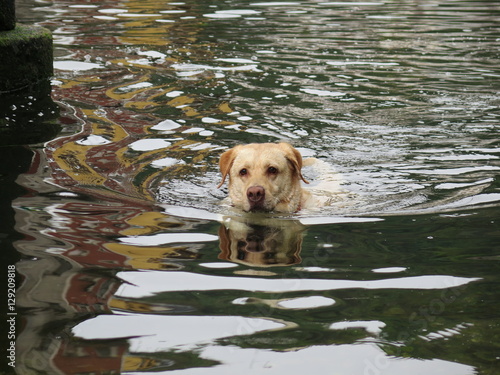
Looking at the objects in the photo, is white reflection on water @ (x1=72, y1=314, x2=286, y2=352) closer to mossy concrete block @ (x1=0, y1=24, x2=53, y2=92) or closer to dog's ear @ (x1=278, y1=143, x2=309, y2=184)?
dog's ear @ (x1=278, y1=143, x2=309, y2=184)

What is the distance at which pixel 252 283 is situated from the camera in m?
5.09

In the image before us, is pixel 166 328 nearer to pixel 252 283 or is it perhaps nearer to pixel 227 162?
pixel 252 283

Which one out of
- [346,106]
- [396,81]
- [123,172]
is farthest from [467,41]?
[123,172]

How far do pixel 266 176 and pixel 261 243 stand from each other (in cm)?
127

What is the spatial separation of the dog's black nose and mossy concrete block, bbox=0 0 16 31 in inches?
249

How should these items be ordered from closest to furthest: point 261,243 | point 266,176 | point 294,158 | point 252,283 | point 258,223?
point 252,283
point 261,243
point 258,223
point 266,176
point 294,158

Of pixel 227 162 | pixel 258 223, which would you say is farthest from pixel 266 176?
pixel 258 223

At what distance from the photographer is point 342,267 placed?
539 cm

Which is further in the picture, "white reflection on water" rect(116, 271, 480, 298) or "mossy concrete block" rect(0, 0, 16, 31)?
"mossy concrete block" rect(0, 0, 16, 31)

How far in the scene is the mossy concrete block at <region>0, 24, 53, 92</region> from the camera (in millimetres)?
11234

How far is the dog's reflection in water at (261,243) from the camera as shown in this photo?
5.67m

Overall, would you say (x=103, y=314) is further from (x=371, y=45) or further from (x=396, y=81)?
(x=371, y=45)

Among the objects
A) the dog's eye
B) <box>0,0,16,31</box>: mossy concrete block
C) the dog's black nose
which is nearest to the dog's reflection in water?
the dog's black nose

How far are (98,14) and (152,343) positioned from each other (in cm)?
1819
